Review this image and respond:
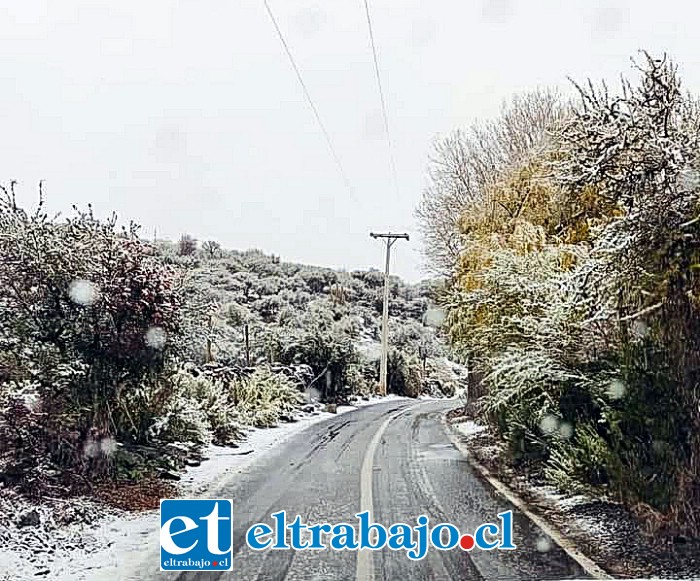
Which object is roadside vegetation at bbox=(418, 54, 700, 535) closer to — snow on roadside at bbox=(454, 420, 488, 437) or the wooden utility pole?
snow on roadside at bbox=(454, 420, 488, 437)

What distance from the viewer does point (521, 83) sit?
18.8m

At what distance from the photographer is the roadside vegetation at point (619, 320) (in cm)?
606

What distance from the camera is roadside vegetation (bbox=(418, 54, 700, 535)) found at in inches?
239

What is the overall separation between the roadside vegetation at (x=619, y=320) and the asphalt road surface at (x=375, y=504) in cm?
98

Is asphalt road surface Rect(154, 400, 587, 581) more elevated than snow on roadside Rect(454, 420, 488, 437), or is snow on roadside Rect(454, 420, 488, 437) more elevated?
asphalt road surface Rect(154, 400, 587, 581)

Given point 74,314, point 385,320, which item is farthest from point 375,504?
point 385,320

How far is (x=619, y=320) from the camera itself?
264 inches

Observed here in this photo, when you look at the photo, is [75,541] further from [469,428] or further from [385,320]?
[385,320]

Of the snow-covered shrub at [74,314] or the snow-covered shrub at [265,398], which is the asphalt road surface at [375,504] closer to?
the snow-covered shrub at [74,314]

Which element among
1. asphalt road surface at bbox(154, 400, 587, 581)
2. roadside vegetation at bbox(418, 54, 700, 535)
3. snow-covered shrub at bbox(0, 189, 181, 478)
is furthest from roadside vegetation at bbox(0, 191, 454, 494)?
roadside vegetation at bbox(418, 54, 700, 535)

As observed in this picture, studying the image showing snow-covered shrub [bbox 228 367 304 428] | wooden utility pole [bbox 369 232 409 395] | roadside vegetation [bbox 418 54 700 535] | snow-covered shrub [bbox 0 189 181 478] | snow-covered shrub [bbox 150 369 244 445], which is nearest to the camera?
roadside vegetation [bbox 418 54 700 535]

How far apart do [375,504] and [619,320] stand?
3.07 meters

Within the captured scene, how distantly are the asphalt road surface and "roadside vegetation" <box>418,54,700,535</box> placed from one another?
0.98 meters

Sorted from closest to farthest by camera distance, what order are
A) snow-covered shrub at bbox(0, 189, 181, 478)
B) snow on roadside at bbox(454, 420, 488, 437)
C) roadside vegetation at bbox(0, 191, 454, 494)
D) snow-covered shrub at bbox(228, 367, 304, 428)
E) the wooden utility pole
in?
roadside vegetation at bbox(0, 191, 454, 494) < snow-covered shrub at bbox(0, 189, 181, 478) < snow on roadside at bbox(454, 420, 488, 437) < snow-covered shrub at bbox(228, 367, 304, 428) < the wooden utility pole
